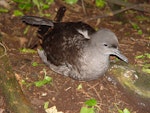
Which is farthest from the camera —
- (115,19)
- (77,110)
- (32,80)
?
(115,19)

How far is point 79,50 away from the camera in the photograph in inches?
183

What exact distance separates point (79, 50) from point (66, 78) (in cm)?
70

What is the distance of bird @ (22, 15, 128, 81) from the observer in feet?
14.5

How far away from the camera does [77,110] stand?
452 cm

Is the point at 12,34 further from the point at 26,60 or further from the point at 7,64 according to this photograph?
the point at 7,64

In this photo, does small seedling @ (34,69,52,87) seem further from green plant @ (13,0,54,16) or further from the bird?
green plant @ (13,0,54,16)

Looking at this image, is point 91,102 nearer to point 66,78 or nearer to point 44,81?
point 66,78

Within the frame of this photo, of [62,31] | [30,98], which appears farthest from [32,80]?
[62,31]

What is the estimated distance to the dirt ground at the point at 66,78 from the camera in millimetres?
4641

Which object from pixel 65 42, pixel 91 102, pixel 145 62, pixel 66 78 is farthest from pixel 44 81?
pixel 145 62

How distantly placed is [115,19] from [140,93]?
101 inches

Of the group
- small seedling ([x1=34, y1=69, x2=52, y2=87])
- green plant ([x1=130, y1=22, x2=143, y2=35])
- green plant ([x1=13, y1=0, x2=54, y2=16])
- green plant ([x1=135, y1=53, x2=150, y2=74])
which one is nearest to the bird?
small seedling ([x1=34, y1=69, x2=52, y2=87])

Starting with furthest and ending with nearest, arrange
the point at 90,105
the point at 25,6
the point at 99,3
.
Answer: the point at 99,3 < the point at 25,6 < the point at 90,105

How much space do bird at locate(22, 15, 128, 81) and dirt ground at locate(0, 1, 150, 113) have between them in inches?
9.5
